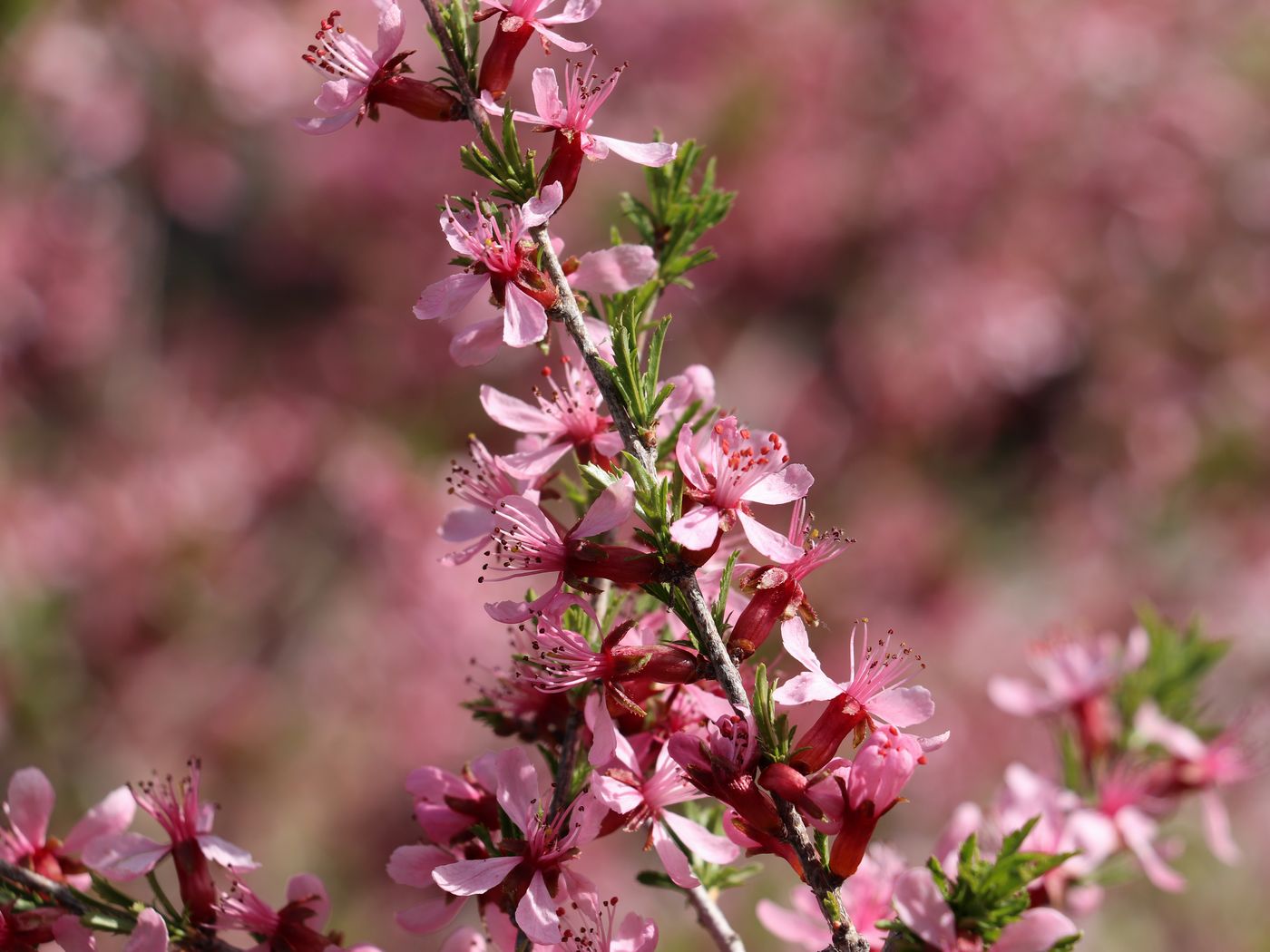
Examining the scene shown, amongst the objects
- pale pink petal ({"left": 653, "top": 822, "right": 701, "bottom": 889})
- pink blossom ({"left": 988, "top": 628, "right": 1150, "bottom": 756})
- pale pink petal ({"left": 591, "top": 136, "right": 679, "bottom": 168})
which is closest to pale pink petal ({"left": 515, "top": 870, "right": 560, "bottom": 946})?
pale pink petal ({"left": 653, "top": 822, "right": 701, "bottom": 889})

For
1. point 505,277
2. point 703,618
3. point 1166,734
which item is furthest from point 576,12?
point 1166,734

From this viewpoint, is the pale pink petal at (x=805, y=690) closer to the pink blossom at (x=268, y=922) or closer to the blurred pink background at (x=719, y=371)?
the pink blossom at (x=268, y=922)

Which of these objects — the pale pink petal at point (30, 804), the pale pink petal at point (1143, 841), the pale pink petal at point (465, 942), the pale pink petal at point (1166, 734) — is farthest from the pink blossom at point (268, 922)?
the pale pink petal at point (1166, 734)

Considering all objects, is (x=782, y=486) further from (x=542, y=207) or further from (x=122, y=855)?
(x=122, y=855)

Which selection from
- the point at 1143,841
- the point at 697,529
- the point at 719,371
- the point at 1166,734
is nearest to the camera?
the point at 697,529

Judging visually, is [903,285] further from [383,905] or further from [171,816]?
[171,816]

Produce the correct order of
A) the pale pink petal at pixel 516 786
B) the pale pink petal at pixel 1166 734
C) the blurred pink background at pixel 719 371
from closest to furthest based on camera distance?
the pale pink petal at pixel 516 786 < the pale pink petal at pixel 1166 734 < the blurred pink background at pixel 719 371
